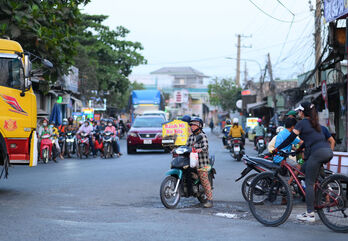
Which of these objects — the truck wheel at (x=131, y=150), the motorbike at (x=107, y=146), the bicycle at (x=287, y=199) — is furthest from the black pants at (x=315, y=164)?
the truck wheel at (x=131, y=150)

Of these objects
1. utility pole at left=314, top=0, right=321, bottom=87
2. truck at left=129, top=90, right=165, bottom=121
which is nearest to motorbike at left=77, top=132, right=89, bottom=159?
utility pole at left=314, top=0, right=321, bottom=87

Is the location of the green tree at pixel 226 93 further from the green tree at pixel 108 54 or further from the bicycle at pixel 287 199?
the bicycle at pixel 287 199

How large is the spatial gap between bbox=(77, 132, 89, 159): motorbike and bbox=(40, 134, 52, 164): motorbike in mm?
2806

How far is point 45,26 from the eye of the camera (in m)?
15.1

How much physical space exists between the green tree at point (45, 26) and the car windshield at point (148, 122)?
341 inches

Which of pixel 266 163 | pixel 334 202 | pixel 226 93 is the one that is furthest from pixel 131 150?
pixel 226 93

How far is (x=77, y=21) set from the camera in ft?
52.8

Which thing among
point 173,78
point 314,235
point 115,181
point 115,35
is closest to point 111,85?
point 115,35

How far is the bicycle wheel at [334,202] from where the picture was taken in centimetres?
686

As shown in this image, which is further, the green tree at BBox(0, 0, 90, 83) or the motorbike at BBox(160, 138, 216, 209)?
the green tree at BBox(0, 0, 90, 83)

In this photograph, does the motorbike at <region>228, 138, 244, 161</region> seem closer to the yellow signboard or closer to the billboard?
the billboard

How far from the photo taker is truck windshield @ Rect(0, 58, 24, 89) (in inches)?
419

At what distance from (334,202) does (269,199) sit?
3.76 feet

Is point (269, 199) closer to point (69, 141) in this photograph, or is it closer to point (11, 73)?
point (11, 73)
